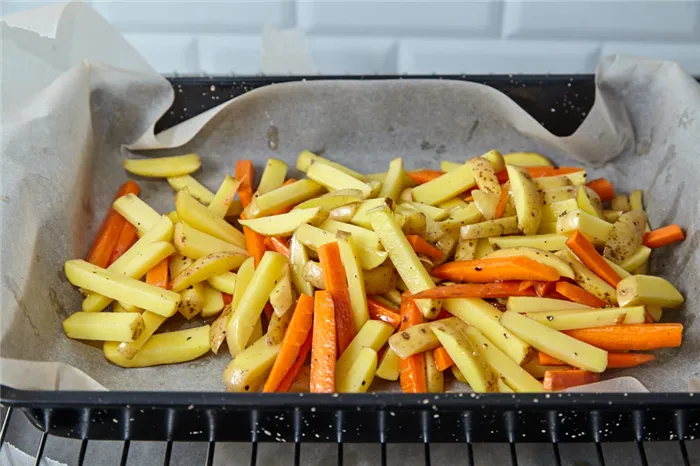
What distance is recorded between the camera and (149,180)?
6.01 ft

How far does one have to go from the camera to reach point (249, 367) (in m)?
1.29

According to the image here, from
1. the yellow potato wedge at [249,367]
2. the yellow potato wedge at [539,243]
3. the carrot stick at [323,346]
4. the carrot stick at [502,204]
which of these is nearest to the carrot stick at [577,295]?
the yellow potato wedge at [539,243]

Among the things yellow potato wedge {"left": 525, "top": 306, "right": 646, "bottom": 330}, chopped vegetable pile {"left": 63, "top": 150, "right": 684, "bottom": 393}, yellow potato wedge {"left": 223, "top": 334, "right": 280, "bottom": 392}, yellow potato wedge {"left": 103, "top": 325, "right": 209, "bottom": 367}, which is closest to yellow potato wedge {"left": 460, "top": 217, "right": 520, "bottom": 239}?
chopped vegetable pile {"left": 63, "top": 150, "right": 684, "bottom": 393}

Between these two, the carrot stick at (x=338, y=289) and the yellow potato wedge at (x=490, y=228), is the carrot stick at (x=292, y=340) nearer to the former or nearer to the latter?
the carrot stick at (x=338, y=289)

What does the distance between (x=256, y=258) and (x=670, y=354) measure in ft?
2.79

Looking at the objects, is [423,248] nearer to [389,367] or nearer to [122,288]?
[389,367]

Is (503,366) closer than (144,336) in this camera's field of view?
Yes

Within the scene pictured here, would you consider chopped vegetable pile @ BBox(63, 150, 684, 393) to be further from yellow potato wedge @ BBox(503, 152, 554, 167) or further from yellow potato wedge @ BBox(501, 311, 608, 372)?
yellow potato wedge @ BBox(503, 152, 554, 167)

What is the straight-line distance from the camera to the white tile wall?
Result: 6.16 feet

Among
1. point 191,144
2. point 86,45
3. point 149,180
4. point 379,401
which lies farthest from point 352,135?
point 379,401

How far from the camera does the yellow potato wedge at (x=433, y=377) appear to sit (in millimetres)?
1312

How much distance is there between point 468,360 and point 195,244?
0.64 m

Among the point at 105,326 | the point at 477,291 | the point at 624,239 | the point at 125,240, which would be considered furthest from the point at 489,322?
the point at 125,240

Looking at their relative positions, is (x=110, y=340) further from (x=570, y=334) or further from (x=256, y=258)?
(x=570, y=334)
